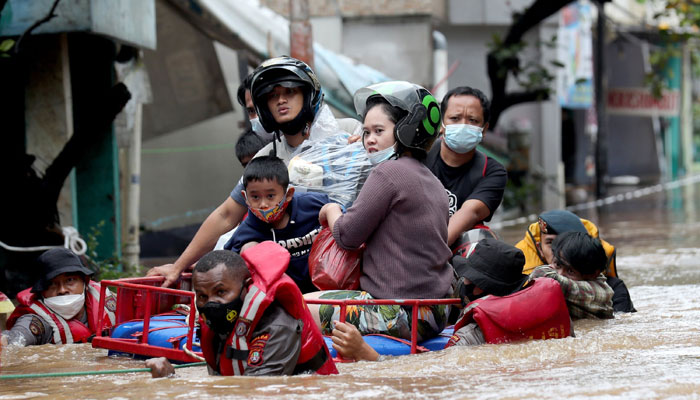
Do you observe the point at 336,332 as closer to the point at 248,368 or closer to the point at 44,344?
the point at 248,368

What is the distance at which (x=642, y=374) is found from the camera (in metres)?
4.50

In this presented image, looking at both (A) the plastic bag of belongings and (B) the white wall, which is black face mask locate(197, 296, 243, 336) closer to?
(A) the plastic bag of belongings

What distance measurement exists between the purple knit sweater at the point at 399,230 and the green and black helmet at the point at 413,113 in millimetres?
114

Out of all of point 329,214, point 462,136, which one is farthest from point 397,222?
point 462,136

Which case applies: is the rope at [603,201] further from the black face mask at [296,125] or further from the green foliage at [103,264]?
the black face mask at [296,125]

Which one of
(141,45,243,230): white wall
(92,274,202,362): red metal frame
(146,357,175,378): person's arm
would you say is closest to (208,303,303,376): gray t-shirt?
(146,357,175,378): person's arm

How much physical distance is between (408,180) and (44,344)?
2601mm

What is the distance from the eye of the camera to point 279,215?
5.34 metres

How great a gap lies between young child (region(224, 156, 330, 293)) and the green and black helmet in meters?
0.66

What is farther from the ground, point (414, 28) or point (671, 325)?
point (414, 28)

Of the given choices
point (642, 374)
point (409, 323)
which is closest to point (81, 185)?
point (409, 323)

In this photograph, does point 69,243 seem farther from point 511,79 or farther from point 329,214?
point 511,79

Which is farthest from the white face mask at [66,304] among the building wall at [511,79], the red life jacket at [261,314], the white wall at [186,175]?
the building wall at [511,79]

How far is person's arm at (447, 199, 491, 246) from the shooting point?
6070 millimetres
